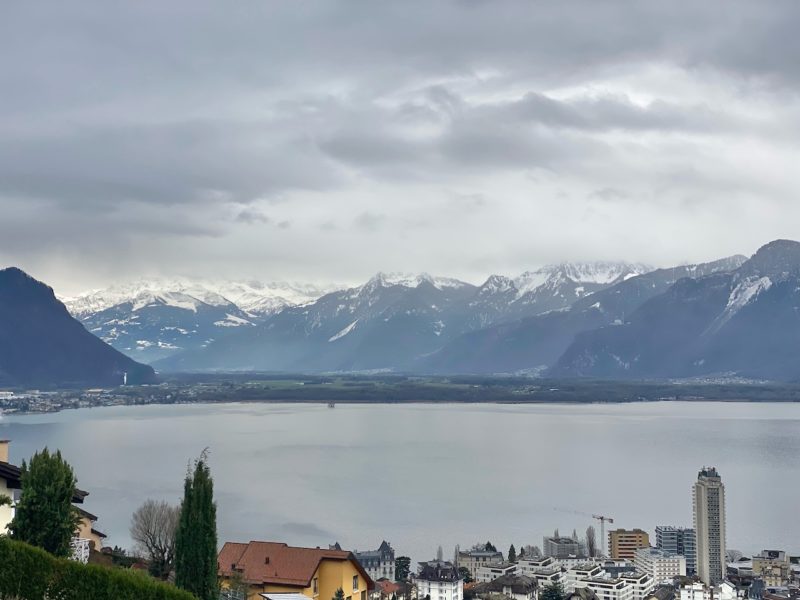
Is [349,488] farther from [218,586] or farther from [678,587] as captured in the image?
[218,586]

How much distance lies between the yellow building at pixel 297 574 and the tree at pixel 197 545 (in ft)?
3.23

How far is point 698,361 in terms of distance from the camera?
155500mm

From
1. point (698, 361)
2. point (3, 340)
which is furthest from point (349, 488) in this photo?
point (698, 361)

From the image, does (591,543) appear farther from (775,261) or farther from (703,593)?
(775,261)

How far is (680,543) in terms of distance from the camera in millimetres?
32219

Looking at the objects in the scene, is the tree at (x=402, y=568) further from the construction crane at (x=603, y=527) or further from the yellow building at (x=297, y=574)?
the yellow building at (x=297, y=574)

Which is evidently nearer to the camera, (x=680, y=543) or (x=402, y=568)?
(x=402, y=568)

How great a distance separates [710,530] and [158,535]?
21.5 meters

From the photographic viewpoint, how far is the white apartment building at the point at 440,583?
2331 cm

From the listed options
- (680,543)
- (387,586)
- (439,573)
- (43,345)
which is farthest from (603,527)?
(43,345)

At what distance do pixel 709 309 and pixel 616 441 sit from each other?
4484 inches

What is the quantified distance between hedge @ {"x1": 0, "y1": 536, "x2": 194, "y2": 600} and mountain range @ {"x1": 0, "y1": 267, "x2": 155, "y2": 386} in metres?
115

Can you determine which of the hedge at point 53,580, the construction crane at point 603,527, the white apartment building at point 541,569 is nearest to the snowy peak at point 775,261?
the construction crane at point 603,527

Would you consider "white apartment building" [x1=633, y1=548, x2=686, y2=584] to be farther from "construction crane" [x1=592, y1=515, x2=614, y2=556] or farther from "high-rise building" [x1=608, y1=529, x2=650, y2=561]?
"construction crane" [x1=592, y1=515, x2=614, y2=556]
